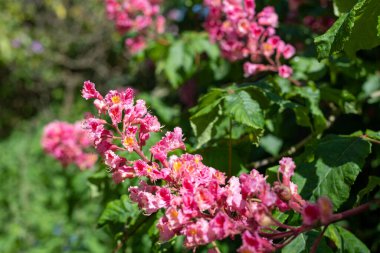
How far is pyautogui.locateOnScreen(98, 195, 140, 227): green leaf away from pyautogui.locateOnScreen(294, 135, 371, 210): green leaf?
2.26 ft

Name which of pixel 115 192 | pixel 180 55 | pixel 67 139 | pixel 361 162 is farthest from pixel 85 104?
pixel 361 162

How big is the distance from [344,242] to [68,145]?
2.84 m

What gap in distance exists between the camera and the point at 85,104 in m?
9.94

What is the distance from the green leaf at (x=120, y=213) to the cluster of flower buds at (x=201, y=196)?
0.63 meters

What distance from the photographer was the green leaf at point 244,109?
1.60m

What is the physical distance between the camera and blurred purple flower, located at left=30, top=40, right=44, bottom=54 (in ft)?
32.4

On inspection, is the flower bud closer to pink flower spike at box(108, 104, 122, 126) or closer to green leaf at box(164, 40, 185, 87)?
pink flower spike at box(108, 104, 122, 126)

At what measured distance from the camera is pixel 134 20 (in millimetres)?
3580

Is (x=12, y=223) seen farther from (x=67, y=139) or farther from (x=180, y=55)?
(x=180, y=55)

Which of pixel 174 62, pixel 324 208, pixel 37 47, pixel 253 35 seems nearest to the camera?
pixel 324 208

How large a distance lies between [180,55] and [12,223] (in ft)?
11.2

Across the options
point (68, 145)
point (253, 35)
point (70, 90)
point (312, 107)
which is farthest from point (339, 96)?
point (70, 90)

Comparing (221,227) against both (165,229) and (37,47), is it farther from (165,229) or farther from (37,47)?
(37,47)

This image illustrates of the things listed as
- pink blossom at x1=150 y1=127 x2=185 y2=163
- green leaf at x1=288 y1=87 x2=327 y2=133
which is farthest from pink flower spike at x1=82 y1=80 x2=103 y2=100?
green leaf at x1=288 y1=87 x2=327 y2=133
